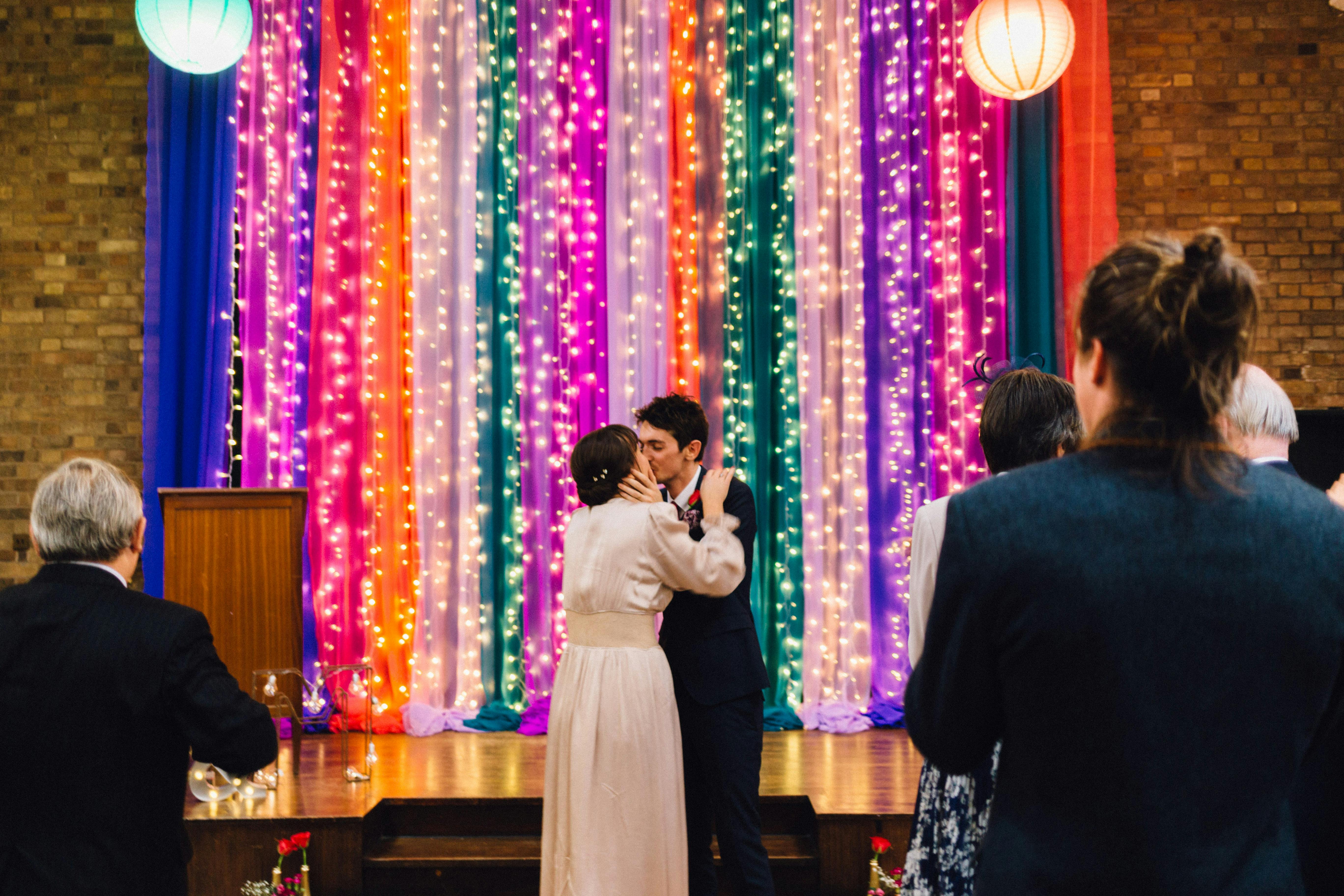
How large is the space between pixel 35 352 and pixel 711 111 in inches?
140

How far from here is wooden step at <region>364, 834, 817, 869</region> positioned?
3.06m

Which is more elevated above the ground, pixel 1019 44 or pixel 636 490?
pixel 1019 44

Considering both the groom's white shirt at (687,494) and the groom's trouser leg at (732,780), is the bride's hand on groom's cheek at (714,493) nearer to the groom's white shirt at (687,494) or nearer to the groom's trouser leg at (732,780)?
the groom's white shirt at (687,494)

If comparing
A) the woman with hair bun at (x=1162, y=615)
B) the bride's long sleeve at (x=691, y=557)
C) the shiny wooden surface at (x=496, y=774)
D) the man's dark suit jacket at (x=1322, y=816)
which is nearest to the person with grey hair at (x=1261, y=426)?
the man's dark suit jacket at (x=1322, y=816)

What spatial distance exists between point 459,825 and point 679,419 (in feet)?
5.43

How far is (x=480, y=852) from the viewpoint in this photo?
314cm

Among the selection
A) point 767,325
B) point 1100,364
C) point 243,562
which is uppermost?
point 767,325

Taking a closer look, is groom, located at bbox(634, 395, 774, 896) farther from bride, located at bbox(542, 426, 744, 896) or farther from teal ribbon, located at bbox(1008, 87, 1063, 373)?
teal ribbon, located at bbox(1008, 87, 1063, 373)

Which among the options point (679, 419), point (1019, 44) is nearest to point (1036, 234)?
point (1019, 44)

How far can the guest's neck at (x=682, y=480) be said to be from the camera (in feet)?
9.41

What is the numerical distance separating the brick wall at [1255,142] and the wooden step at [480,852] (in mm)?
3475

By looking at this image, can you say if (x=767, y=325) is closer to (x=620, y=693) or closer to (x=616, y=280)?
(x=616, y=280)

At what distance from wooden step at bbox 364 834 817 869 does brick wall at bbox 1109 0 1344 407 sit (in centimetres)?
348

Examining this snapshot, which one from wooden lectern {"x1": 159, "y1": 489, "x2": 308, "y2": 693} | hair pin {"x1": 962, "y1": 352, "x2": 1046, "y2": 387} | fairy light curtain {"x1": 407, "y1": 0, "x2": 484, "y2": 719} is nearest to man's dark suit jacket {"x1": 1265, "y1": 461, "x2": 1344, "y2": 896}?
hair pin {"x1": 962, "y1": 352, "x2": 1046, "y2": 387}
